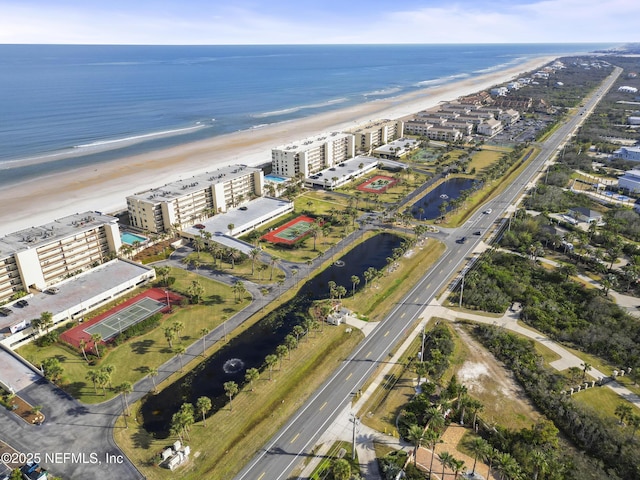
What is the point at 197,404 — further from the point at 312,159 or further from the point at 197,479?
the point at 312,159

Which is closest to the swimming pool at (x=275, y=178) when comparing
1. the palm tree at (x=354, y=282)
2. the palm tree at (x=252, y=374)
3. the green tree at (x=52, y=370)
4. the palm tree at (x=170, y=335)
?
the palm tree at (x=354, y=282)

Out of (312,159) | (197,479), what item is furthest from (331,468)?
(312,159)

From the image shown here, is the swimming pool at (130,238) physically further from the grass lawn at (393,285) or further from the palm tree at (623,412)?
the palm tree at (623,412)

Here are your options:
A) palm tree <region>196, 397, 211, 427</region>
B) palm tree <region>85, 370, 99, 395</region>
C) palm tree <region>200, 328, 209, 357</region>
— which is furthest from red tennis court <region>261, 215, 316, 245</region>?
palm tree <region>196, 397, 211, 427</region>

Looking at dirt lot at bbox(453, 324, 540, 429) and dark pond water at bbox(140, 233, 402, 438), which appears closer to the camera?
dirt lot at bbox(453, 324, 540, 429)

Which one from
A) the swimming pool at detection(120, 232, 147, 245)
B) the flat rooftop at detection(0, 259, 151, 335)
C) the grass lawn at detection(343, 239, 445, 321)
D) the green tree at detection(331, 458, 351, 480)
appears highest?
the swimming pool at detection(120, 232, 147, 245)

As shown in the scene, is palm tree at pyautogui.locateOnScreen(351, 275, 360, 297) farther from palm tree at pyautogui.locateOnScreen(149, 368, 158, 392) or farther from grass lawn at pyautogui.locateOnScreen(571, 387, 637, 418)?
grass lawn at pyautogui.locateOnScreen(571, 387, 637, 418)

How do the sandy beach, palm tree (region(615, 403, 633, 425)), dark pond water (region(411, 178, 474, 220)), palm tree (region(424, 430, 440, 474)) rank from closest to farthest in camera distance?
palm tree (region(424, 430, 440, 474)) → palm tree (region(615, 403, 633, 425)) → the sandy beach → dark pond water (region(411, 178, 474, 220))
